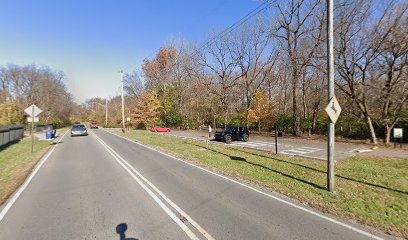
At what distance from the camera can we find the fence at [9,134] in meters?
19.9

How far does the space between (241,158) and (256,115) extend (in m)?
21.3

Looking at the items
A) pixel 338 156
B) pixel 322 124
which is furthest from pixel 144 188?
pixel 322 124

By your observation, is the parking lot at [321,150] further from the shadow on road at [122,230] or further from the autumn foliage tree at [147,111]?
the autumn foliage tree at [147,111]

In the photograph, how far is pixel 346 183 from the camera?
8234 mm

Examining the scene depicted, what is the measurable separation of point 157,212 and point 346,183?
21.4 feet

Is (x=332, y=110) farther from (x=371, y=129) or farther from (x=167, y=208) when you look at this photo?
(x=371, y=129)

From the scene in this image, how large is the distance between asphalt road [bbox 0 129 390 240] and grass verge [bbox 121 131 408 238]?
675 millimetres

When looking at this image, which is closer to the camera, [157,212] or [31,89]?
[157,212]

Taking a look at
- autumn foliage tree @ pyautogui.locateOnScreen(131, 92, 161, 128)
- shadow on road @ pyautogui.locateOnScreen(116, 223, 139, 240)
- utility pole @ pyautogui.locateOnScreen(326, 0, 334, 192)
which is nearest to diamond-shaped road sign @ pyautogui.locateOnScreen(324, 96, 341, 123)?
utility pole @ pyautogui.locateOnScreen(326, 0, 334, 192)

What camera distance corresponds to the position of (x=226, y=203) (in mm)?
6258

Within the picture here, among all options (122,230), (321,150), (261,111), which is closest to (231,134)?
(321,150)

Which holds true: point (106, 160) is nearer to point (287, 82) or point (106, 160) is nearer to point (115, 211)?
point (115, 211)

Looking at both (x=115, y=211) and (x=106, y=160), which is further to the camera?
(x=106, y=160)

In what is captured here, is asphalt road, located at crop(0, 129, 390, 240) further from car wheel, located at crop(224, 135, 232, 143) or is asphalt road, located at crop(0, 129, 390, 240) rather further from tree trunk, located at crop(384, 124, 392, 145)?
tree trunk, located at crop(384, 124, 392, 145)
